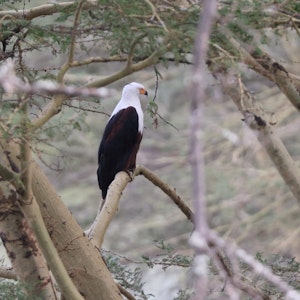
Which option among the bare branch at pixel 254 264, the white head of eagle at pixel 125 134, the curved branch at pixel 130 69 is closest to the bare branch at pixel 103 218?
the white head of eagle at pixel 125 134

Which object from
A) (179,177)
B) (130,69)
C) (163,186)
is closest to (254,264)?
(130,69)

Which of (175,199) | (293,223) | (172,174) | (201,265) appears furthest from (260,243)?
(201,265)

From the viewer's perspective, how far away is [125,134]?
4441mm

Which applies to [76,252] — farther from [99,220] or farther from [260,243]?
[260,243]

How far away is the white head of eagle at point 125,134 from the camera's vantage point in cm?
438

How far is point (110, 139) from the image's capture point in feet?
14.9

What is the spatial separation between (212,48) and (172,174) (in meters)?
7.84

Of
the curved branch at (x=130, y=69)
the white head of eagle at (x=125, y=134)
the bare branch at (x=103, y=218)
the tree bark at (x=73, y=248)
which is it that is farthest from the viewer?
Answer: the white head of eagle at (x=125, y=134)

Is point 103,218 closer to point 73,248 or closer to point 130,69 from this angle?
point 73,248

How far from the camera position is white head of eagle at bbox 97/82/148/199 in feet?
14.4

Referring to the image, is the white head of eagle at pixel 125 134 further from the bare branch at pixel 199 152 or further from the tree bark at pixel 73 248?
the bare branch at pixel 199 152

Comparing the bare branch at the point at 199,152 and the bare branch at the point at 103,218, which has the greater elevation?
the bare branch at the point at 199,152

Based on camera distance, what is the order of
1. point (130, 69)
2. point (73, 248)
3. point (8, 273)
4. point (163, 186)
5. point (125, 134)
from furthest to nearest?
point (125, 134) < point (163, 186) < point (8, 273) < point (73, 248) < point (130, 69)

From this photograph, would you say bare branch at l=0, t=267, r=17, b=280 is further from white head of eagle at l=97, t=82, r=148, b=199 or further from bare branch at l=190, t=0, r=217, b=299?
bare branch at l=190, t=0, r=217, b=299
